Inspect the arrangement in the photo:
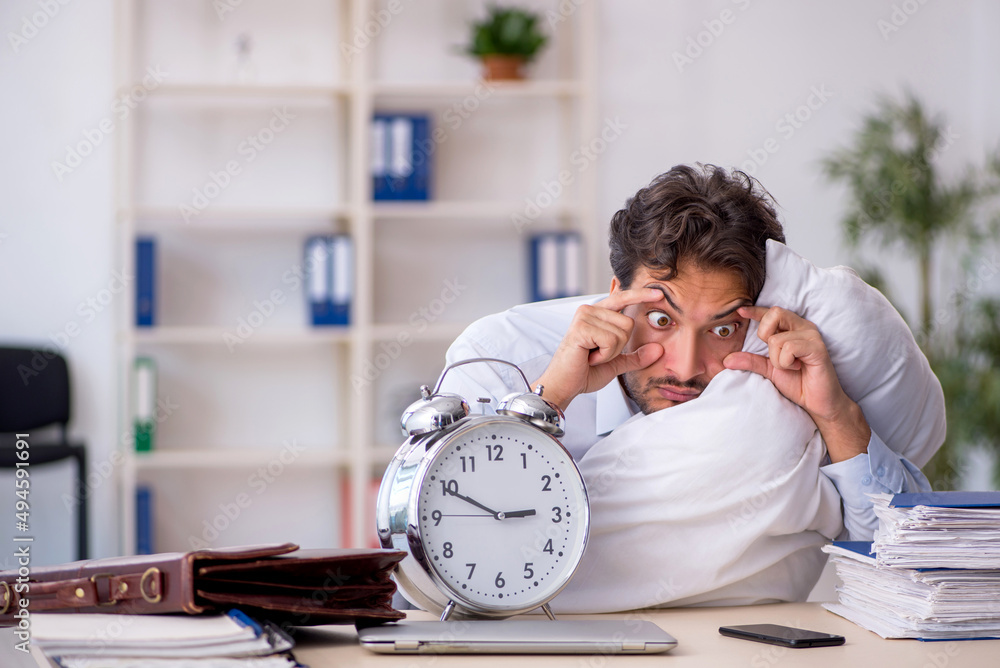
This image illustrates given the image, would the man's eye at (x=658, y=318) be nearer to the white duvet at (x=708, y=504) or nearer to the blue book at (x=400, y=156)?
the white duvet at (x=708, y=504)

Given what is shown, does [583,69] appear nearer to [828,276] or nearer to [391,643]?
[828,276]

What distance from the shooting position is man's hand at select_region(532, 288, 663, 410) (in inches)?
53.1

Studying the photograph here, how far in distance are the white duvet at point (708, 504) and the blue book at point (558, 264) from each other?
250cm

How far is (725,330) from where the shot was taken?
1382 millimetres

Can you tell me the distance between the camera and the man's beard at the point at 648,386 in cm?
139

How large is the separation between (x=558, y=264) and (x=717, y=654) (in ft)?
9.47

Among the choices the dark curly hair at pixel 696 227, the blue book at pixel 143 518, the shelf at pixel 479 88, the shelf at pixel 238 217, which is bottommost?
the blue book at pixel 143 518

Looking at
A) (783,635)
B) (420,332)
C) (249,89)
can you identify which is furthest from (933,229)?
(783,635)

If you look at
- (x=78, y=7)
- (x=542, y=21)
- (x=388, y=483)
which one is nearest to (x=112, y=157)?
(x=78, y=7)

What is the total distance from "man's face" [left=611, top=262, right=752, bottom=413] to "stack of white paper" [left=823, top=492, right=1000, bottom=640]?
0.37 m

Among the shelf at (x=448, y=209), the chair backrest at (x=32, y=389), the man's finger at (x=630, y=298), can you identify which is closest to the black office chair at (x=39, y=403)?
the chair backrest at (x=32, y=389)

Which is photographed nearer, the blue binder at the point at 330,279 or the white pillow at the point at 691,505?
the white pillow at the point at 691,505

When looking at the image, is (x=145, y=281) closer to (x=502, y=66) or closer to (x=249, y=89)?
(x=249, y=89)

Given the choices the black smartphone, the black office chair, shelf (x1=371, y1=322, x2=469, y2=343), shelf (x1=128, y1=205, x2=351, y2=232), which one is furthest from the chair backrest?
the black smartphone
